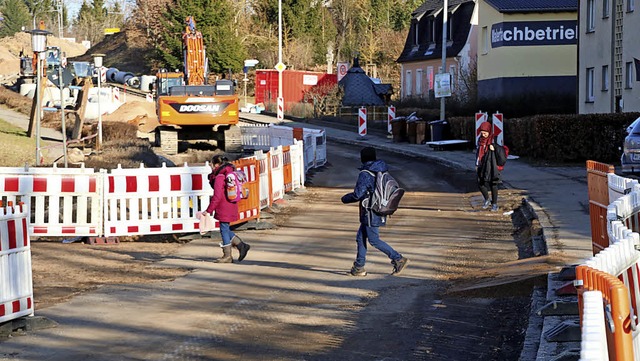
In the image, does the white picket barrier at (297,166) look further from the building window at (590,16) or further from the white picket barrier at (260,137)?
the building window at (590,16)

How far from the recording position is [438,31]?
6059 cm

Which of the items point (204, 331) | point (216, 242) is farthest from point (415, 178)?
point (204, 331)

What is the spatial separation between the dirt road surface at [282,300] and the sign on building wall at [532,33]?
3145cm

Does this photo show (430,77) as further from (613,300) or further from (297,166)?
(613,300)

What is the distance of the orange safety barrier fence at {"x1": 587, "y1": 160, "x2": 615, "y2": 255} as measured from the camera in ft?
35.4

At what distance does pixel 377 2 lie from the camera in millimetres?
86312

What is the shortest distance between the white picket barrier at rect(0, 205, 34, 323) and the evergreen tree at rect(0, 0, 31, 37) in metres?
145

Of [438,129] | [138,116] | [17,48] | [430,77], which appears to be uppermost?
[17,48]

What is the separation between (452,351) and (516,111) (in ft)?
122

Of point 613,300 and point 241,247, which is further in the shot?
point 241,247

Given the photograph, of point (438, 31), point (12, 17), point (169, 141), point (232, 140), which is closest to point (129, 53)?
point (438, 31)

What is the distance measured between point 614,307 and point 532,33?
45.0m

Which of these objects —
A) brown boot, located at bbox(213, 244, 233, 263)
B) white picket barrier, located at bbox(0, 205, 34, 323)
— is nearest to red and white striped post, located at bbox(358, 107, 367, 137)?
brown boot, located at bbox(213, 244, 233, 263)

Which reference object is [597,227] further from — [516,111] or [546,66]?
[546,66]
